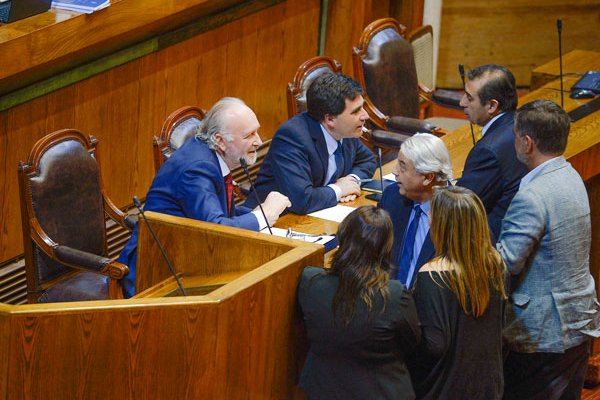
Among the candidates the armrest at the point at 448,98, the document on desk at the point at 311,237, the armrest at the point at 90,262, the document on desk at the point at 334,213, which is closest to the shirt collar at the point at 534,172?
the document on desk at the point at 311,237

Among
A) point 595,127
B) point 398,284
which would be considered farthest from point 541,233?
point 595,127

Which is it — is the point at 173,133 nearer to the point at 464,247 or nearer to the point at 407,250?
the point at 407,250

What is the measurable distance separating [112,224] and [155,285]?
6.03ft

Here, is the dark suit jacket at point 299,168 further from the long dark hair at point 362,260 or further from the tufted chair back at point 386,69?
the long dark hair at point 362,260

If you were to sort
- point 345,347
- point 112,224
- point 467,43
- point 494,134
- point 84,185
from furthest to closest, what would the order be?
point 467,43, point 112,224, point 84,185, point 494,134, point 345,347

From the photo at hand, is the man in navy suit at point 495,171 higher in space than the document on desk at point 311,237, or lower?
higher

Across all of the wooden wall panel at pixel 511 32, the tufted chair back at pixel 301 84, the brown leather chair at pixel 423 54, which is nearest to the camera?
the tufted chair back at pixel 301 84

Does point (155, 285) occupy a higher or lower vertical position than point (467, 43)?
lower

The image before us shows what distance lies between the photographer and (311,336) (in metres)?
2.74

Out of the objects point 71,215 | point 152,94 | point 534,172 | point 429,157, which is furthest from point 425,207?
point 152,94

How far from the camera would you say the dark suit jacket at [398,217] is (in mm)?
3254

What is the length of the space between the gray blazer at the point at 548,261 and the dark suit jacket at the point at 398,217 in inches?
9.9

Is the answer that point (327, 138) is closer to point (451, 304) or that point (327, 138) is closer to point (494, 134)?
point (494, 134)

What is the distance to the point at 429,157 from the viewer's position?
11.1ft
